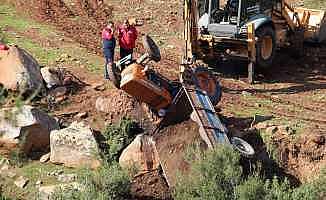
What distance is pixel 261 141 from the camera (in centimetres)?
1173

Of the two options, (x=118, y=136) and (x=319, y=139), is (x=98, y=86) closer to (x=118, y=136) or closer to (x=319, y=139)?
(x=118, y=136)

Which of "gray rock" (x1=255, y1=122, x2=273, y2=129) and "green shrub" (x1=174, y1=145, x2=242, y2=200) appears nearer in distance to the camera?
"green shrub" (x1=174, y1=145, x2=242, y2=200)

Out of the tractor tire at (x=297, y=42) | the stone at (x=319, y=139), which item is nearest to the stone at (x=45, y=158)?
the stone at (x=319, y=139)

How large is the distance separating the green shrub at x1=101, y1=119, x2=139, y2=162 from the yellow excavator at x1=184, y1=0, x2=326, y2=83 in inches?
103

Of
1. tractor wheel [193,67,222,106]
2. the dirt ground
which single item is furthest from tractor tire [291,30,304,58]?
tractor wheel [193,67,222,106]

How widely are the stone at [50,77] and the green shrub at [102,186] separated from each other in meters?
3.36

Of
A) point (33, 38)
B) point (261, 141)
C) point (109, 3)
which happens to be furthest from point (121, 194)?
point (109, 3)

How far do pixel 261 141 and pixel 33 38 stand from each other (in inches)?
271

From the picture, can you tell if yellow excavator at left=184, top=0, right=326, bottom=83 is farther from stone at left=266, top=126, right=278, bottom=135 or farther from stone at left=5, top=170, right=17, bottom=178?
stone at left=5, top=170, right=17, bottom=178

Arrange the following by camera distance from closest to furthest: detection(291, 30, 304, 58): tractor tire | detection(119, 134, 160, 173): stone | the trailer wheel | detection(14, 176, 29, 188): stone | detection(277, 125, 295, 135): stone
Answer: detection(14, 176, 29, 188): stone → the trailer wheel → detection(119, 134, 160, 173): stone → detection(277, 125, 295, 135): stone → detection(291, 30, 304, 58): tractor tire

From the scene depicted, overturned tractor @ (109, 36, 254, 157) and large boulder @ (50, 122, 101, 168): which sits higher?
overturned tractor @ (109, 36, 254, 157)

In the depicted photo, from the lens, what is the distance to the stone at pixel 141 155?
11.1 meters

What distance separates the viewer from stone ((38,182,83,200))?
31.4 feet

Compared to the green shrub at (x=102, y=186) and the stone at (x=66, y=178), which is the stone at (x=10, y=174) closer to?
the stone at (x=66, y=178)
